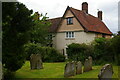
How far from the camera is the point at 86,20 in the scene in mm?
31344

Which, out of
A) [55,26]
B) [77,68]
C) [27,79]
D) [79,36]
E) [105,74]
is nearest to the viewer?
[105,74]

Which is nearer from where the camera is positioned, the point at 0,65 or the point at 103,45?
the point at 0,65

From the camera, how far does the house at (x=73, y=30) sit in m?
29.1

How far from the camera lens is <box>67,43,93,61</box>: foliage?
67.2 feet

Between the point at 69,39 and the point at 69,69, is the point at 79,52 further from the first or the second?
the point at 69,69

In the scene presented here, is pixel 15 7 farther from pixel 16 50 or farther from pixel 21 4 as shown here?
pixel 16 50

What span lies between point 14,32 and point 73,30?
2123 centimetres

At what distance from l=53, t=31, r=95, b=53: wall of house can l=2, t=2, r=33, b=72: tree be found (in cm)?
1974

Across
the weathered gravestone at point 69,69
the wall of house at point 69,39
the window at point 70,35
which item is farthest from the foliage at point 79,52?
the weathered gravestone at point 69,69

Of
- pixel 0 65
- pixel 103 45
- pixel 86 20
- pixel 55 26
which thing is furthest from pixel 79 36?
pixel 0 65

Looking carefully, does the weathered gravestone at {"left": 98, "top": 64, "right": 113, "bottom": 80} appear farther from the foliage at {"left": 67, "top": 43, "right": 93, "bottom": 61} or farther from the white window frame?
the white window frame

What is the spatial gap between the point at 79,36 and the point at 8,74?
20.8 meters

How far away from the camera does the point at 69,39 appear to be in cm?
3072

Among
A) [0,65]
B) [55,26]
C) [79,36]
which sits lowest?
[0,65]
